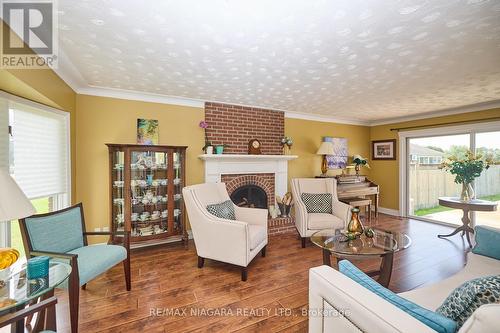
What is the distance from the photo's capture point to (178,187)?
3.28 meters

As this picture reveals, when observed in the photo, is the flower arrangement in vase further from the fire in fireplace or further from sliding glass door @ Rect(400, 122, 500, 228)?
sliding glass door @ Rect(400, 122, 500, 228)

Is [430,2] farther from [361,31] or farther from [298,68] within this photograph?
[298,68]

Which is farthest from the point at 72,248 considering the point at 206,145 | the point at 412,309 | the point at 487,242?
the point at 487,242

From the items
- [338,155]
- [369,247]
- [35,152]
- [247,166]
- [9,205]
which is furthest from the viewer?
[338,155]

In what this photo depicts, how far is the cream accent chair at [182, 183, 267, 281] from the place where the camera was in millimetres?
2332

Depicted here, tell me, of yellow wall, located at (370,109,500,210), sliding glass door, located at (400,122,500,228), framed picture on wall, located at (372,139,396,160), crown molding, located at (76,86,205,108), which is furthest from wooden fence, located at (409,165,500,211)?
crown molding, located at (76,86,205,108)

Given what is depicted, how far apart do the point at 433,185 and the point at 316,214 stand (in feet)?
10.7

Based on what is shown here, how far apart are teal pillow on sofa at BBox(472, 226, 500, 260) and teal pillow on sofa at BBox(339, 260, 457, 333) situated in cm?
178

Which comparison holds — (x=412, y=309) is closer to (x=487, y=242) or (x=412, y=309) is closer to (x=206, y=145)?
(x=487, y=242)

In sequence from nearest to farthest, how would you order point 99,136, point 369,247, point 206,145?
point 369,247
point 99,136
point 206,145

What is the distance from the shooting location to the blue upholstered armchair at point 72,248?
1.55 m

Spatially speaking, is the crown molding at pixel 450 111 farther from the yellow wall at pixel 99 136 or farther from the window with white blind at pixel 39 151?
the window with white blind at pixel 39 151

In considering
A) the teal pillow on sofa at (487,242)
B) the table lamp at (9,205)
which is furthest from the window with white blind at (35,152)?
the teal pillow on sofa at (487,242)

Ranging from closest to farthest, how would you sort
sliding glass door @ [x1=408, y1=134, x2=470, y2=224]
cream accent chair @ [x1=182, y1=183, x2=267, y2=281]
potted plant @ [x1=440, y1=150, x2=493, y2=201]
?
cream accent chair @ [x1=182, y1=183, x2=267, y2=281] → potted plant @ [x1=440, y1=150, x2=493, y2=201] → sliding glass door @ [x1=408, y1=134, x2=470, y2=224]
